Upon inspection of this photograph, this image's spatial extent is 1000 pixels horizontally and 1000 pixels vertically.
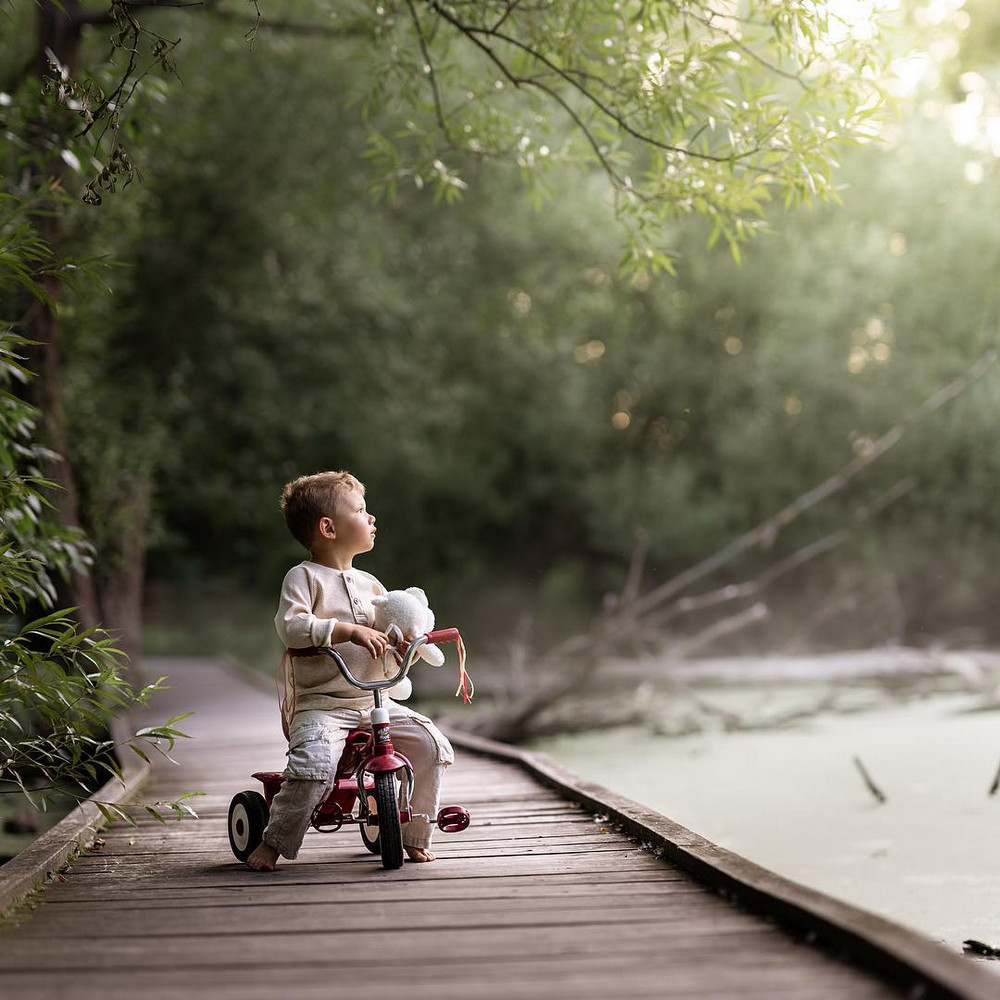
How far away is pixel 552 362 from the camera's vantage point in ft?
50.7

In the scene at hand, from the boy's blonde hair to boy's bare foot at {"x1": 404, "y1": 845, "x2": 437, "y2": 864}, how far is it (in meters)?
0.79

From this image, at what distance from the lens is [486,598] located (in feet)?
55.9

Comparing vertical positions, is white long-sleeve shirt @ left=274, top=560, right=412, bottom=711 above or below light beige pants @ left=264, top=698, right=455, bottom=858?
above

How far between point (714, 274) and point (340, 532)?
12746mm

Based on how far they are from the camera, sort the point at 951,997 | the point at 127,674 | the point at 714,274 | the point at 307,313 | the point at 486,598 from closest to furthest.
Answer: the point at 951,997, the point at 127,674, the point at 307,313, the point at 714,274, the point at 486,598

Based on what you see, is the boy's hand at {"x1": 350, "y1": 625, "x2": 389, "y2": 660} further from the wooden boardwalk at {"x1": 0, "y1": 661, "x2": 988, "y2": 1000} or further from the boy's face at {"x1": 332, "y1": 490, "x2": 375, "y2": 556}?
the wooden boardwalk at {"x1": 0, "y1": 661, "x2": 988, "y2": 1000}

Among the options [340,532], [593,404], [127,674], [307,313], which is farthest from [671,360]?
[340,532]

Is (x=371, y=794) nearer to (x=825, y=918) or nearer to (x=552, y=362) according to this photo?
(x=825, y=918)

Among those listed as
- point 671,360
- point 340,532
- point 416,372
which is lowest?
point 340,532

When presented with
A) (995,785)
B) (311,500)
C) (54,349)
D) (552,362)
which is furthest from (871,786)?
(552,362)

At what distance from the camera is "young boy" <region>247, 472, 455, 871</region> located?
2902 mm

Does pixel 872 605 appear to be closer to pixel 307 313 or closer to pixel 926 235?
pixel 926 235

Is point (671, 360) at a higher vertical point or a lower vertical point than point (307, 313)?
higher

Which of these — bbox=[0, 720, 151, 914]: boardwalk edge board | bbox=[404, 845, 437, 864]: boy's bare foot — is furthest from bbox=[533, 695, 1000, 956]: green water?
bbox=[0, 720, 151, 914]: boardwalk edge board
